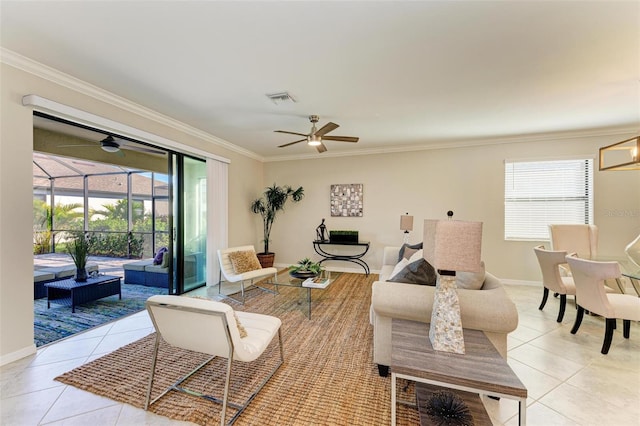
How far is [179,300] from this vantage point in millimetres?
1571

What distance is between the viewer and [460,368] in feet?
3.96

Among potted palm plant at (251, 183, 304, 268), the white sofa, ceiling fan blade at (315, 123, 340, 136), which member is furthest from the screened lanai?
the white sofa

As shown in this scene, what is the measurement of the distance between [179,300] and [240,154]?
419cm

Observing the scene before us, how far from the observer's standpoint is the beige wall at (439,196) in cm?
405

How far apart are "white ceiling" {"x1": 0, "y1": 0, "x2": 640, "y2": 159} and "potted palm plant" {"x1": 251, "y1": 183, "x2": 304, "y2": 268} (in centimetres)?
224

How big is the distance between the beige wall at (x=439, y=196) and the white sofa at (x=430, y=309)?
126 inches

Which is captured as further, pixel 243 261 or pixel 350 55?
pixel 243 261

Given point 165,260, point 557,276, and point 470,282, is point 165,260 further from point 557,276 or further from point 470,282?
point 557,276

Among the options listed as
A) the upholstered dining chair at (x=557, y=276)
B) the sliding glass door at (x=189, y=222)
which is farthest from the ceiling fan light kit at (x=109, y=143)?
the upholstered dining chair at (x=557, y=276)

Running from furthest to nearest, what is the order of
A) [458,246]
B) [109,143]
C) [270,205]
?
[270,205] → [109,143] → [458,246]

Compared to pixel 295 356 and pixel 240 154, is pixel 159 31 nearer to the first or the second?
pixel 295 356

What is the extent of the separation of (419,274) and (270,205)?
14.1 ft

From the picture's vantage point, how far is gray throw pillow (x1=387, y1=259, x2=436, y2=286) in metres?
1.93

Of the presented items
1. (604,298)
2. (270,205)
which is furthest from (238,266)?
(604,298)
